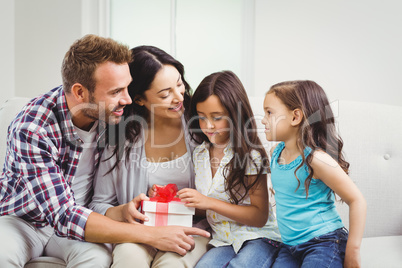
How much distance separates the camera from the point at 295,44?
2926 millimetres

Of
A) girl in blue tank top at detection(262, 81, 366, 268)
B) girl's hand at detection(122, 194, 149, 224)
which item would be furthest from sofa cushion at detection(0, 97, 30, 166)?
girl in blue tank top at detection(262, 81, 366, 268)

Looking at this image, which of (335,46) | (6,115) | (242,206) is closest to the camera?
(242,206)

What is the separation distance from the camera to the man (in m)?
1.36

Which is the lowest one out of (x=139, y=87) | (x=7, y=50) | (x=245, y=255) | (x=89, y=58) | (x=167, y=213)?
(x=245, y=255)

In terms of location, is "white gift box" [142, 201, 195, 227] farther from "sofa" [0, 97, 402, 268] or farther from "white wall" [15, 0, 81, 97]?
"white wall" [15, 0, 81, 97]

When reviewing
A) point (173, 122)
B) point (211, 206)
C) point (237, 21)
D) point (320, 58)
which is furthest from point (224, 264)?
point (237, 21)

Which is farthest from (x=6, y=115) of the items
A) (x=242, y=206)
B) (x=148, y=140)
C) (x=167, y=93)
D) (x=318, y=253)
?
(x=318, y=253)

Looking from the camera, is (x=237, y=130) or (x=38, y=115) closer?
(x=38, y=115)

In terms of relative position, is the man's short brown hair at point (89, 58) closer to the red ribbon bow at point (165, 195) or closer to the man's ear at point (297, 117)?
the red ribbon bow at point (165, 195)

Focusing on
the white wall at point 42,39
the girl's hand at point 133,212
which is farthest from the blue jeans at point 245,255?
the white wall at point 42,39

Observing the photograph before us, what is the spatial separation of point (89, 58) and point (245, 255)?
3.07ft

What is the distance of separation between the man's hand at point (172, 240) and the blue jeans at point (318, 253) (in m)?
0.32

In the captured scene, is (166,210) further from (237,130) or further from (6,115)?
(6,115)

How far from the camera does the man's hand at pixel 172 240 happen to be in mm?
1335
